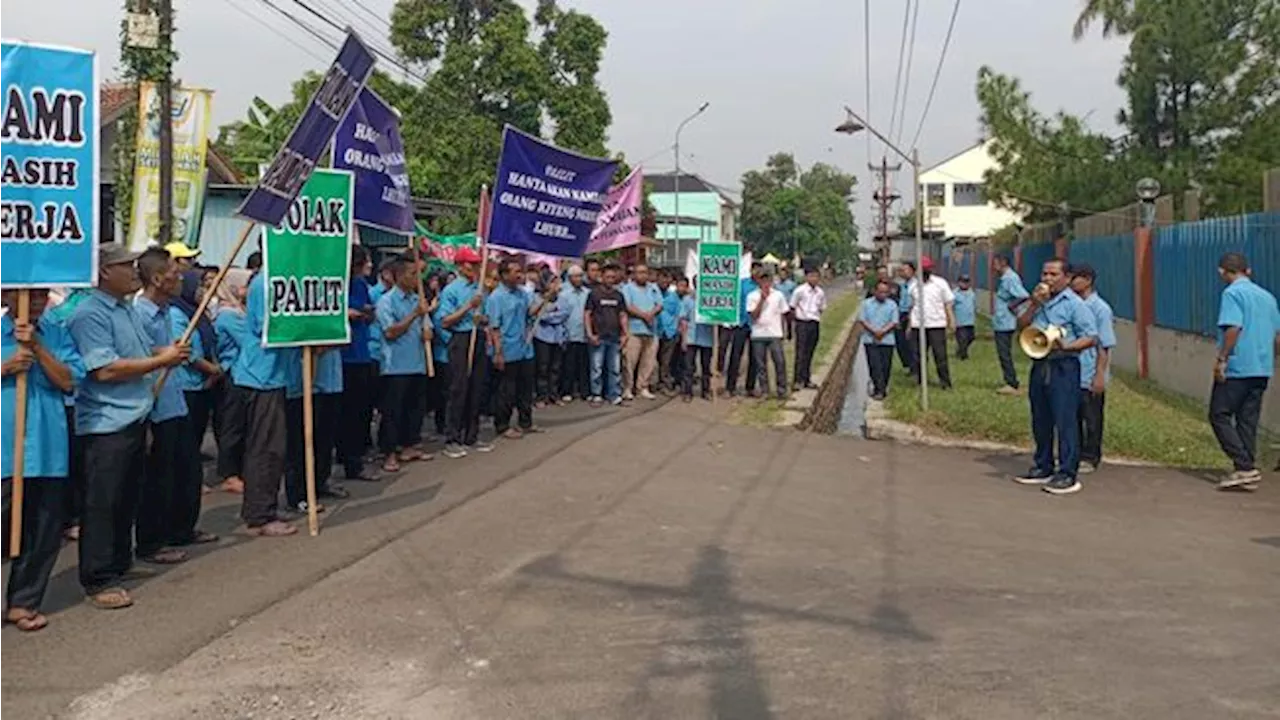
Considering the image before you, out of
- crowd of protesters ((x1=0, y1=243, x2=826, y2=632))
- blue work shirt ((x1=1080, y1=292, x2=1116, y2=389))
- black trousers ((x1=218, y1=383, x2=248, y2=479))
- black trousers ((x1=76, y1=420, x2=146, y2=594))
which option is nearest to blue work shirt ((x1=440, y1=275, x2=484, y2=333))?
crowd of protesters ((x1=0, y1=243, x2=826, y2=632))

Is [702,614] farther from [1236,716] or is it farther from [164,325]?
[164,325]

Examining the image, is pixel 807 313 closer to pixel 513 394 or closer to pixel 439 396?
pixel 513 394

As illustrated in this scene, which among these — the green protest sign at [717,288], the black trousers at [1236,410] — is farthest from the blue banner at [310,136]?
the green protest sign at [717,288]

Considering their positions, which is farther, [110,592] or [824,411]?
[824,411]

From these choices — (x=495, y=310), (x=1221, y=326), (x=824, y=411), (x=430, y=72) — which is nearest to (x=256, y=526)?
(x=495, y=310)

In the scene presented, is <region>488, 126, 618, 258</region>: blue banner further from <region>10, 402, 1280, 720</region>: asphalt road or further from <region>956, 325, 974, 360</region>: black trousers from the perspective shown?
<region>956, 325, 974, 360</region>: black trousers

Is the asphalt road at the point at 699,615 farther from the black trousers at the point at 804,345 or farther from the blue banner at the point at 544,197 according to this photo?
the black trousers at the point at 804,345

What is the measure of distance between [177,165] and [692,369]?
22.9 ft

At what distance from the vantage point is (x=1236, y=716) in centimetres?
456

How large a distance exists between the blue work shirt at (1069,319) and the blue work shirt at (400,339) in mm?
5088

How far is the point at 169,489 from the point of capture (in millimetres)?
7039

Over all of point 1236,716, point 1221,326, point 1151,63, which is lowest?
point 1236,716

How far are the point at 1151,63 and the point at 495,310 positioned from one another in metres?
15.7

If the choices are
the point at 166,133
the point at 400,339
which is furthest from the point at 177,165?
the point at 400,339
